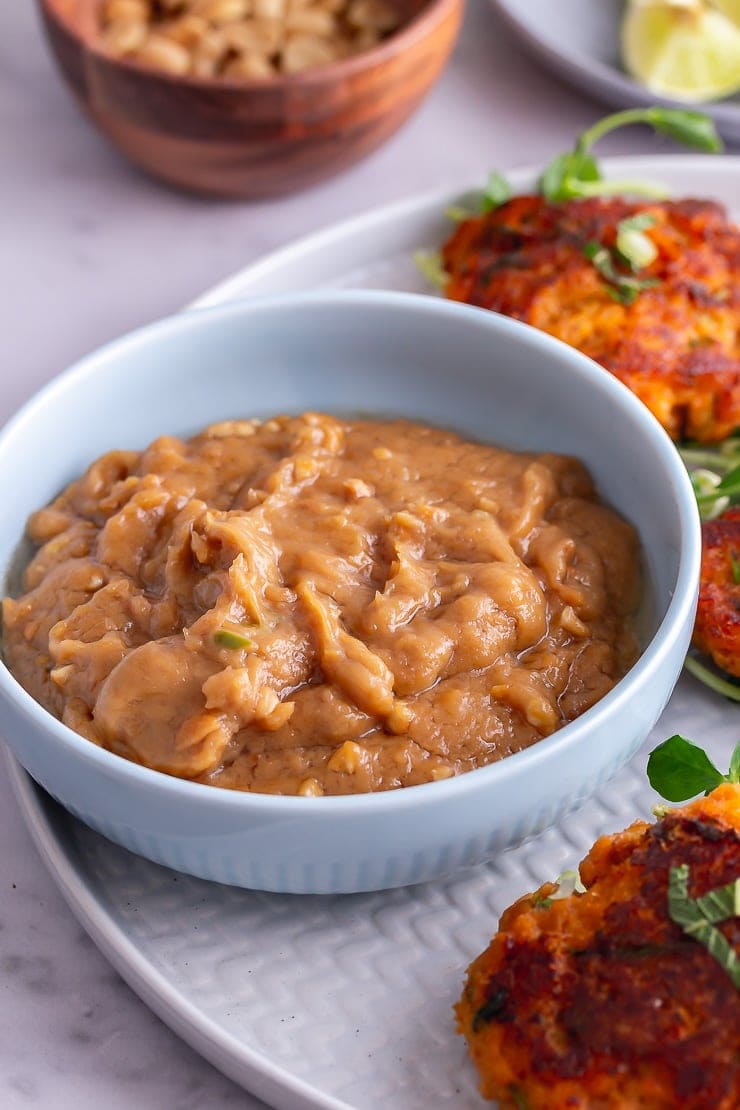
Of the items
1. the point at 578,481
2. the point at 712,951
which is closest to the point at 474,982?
the point at 712,951

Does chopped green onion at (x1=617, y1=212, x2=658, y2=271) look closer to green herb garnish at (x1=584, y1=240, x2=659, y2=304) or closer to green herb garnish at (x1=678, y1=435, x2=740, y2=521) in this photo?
green herb garnish at (x1=584, y1=240, x2=659, y2=304)

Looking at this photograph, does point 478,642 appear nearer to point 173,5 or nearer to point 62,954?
point 62,954

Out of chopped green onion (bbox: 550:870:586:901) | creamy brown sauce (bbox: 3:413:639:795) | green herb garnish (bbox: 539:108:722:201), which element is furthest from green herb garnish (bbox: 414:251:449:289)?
chopped green onion (bbox: 550:870:586:901)

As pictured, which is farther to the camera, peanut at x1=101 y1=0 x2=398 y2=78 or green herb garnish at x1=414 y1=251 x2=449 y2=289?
peanut at x1=101 y1=0 x2=398 y2=78

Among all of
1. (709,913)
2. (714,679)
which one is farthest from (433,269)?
(709,913)

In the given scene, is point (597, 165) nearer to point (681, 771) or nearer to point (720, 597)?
point (720, 597)

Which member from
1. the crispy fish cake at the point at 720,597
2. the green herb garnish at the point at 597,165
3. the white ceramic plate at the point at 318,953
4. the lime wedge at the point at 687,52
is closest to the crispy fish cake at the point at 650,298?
the green herb garnish at the point at 597,165
